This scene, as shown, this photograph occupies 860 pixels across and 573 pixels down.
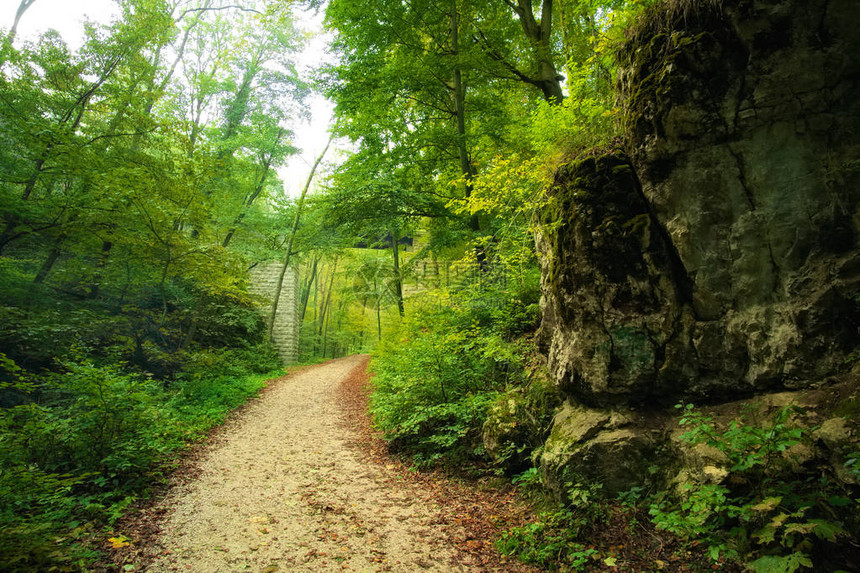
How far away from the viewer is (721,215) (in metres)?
3.21

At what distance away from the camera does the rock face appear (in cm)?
273

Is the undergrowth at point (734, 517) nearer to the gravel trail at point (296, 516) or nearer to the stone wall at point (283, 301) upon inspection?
the gravel trail at point (296, 516)

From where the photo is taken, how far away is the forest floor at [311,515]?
10.2 feet

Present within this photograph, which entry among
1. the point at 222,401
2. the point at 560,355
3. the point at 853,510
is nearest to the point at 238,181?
the point at 222,401

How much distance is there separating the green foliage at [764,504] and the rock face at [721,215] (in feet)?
2.25

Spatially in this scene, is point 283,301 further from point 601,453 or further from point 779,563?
point 779,563

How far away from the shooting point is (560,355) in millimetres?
4250

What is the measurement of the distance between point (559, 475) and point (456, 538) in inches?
47.0

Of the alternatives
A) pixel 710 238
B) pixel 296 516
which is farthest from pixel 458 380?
pixel 710 238

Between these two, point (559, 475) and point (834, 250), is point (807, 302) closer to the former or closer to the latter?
point (834, 250)

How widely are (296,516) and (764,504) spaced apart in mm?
4052

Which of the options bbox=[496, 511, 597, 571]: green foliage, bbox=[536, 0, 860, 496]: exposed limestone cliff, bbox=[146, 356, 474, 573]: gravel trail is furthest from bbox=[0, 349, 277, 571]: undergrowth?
bbox=[536, 0, 860, 496]: exposed limestone cliff

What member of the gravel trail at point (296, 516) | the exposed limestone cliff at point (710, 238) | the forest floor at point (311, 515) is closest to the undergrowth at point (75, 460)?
the forest floor at point (311, 515)

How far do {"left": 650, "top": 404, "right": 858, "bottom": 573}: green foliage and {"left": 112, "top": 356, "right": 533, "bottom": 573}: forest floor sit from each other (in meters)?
1.42
